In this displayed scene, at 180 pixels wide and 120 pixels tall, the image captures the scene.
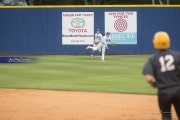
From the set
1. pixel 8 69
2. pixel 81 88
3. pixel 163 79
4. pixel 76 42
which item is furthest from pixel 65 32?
pixel 163 79

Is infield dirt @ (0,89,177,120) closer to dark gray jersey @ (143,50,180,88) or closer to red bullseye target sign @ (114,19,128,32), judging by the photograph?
dark gray jersey @ (143,50,180,88)

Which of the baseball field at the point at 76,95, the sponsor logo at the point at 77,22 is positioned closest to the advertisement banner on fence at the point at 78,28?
the sponsor logo at the point at 77,22

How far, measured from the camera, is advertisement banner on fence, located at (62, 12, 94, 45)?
115 ft

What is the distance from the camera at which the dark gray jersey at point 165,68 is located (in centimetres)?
727

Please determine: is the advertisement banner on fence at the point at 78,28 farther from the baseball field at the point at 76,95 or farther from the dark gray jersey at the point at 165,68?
the dark gray jersey at the point at 165,68

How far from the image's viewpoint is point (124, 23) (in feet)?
114

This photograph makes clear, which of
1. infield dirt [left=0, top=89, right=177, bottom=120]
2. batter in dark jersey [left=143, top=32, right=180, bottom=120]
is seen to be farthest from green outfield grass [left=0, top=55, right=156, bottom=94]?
batter in dark jersey [left=143, top=32, right=180, bottom=120]

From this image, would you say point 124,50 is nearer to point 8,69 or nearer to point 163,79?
point 8,69

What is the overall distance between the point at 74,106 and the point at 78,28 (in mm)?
22786

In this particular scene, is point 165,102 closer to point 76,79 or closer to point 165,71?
point 165,71

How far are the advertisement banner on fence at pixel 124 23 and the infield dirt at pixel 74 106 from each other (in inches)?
788

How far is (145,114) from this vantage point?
11195 millimetres

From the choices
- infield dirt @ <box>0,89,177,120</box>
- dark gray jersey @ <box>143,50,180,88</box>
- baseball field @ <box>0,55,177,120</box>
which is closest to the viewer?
dark gray jersey @ <box>143,50,180,88</box>

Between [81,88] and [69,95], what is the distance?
Result: 150 centimetres
